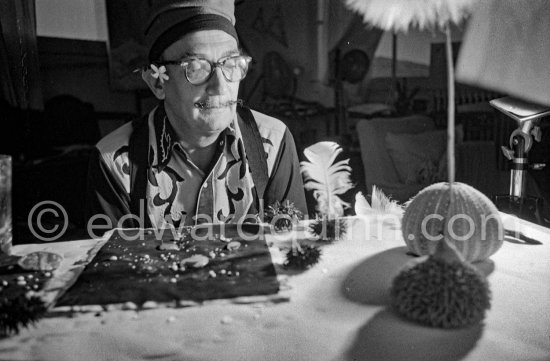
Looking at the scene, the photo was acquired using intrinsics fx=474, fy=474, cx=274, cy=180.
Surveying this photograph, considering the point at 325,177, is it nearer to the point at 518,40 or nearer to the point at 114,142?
the point at 114,142

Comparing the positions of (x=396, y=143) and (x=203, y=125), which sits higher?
(x=203, y=125)

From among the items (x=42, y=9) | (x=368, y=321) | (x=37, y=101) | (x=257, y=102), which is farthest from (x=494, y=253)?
(x=37, y=101)

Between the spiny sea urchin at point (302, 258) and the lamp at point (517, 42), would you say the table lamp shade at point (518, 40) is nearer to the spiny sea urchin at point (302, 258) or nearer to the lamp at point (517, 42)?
the lamp at point (517, 42)

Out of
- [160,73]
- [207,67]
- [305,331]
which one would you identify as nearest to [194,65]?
[207,67]

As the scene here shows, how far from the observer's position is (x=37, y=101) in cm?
321

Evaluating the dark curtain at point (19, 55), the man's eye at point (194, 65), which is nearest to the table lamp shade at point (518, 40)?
the man's eye at point (194, 65)

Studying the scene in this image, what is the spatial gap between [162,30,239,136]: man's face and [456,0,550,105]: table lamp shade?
0.92 metres

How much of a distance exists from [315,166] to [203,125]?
0.49m

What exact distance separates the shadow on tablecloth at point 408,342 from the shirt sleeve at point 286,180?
98 centimetres

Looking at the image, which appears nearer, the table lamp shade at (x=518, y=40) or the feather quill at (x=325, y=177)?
the feather quill at (x=325, y=177)

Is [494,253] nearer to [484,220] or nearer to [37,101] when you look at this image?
[484,220]

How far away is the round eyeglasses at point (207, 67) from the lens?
Result: 1404 millimetres

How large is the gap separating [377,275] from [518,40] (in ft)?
4.96

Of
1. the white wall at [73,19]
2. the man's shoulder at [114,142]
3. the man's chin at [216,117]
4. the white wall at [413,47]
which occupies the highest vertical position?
the white wall at [73,19]
